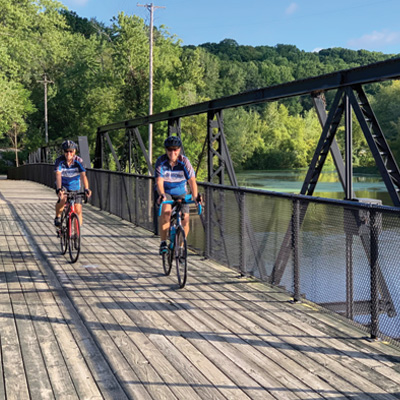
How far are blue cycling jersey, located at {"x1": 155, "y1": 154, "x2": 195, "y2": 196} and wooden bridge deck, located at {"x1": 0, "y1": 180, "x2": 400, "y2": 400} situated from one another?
1.24 metres

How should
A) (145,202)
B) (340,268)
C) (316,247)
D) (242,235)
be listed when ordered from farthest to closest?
(145,202) < (242,235) < (316,247) < (340,268)

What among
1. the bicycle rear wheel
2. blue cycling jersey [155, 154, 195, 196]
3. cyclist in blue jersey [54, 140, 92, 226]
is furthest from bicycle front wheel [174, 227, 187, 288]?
the bicycle rear wheel

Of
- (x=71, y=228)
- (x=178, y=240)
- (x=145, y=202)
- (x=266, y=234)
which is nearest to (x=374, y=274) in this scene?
(x=266, y=234)

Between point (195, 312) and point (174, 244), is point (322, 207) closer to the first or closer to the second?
point (195, 312)

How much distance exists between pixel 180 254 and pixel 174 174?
3.49ft

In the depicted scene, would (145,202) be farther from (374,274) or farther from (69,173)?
(374,274)

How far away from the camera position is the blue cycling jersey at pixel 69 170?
9.16 metres

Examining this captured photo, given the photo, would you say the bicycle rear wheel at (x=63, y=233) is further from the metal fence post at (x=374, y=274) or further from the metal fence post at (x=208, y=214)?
the metal fence post at (x=374, y=274)

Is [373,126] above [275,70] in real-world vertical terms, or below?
below

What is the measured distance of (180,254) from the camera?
735cm

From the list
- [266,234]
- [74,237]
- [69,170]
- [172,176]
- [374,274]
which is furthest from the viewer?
[69,170]

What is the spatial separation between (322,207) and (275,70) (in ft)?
580

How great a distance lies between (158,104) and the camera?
71750 mm

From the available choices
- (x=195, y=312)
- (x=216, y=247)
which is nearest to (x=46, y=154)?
(x=216, y=247)
